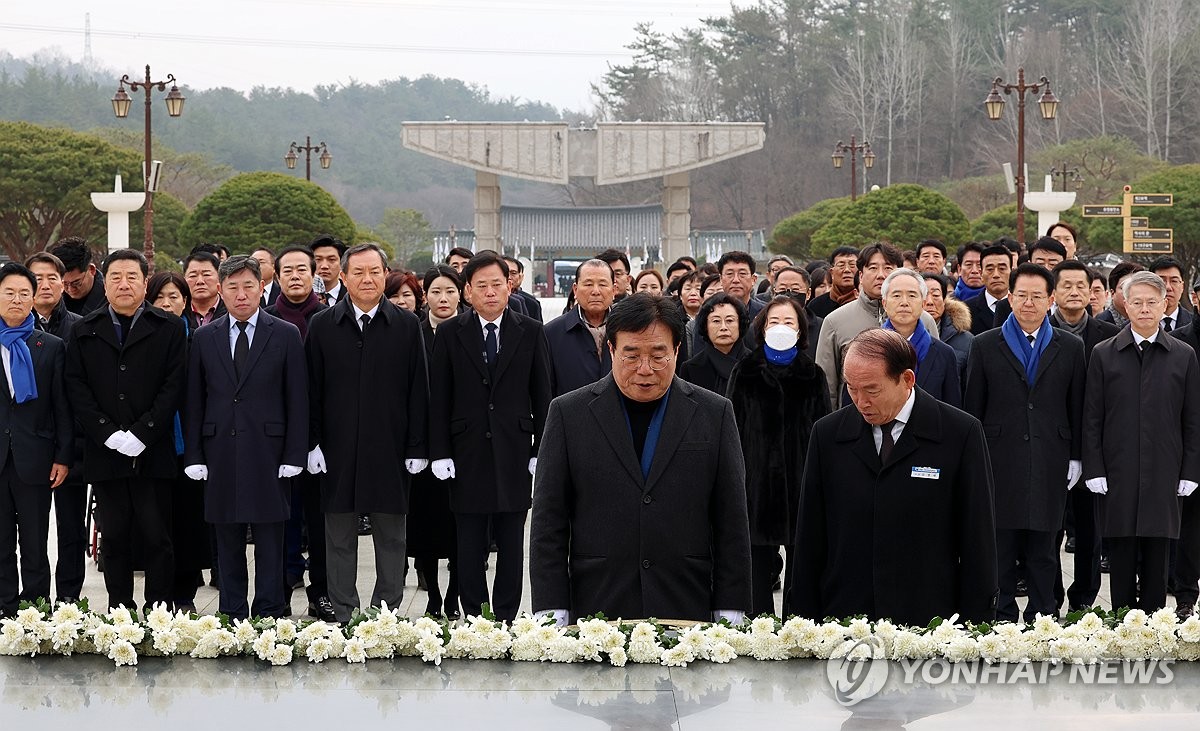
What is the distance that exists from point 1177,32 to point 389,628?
5589 cm

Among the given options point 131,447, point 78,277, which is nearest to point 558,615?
point 131,447

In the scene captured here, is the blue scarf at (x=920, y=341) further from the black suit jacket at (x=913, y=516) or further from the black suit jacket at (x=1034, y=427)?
the black suit jacket at (x=913, y=516)

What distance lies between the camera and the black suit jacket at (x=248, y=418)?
6223 mm

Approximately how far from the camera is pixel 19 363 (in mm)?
6203

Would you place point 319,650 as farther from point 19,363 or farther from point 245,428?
point 19,363

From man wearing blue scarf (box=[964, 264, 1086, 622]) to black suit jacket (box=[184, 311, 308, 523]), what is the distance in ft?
10.2

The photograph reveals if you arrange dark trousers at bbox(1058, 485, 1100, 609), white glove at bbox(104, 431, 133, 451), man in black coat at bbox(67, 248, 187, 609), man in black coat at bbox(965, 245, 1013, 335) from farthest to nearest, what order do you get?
1. man in black coat at bbox(965, 245, 1013, 335)
2. dark trousers at bbox(1058, 485, 1100, 609)
3. man in black coat at bbox(67, 248, 187, 609)
4. white glove at bbox(104, 431, 133, 451)

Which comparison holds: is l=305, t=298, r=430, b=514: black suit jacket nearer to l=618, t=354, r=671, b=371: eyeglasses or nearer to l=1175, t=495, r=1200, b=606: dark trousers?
l=618, t=354, r=671, b=371: eyeglasses

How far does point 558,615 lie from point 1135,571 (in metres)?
3.74

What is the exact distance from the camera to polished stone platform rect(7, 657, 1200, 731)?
3.21 metres

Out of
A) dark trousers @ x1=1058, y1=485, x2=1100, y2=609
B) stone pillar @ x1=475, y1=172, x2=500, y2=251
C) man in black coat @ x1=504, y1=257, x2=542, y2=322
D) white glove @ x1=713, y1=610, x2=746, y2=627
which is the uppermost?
stone pillar @ x1=475, y1=172, x2=500, y2=251

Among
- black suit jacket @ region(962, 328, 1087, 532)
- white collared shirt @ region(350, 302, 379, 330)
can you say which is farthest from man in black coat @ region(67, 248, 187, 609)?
black suit jacket @ region(962, 328, 1087, 532)

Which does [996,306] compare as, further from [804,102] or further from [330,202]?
[804,102]

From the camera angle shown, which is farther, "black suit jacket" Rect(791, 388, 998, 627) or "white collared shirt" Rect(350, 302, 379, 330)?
"white collared shirt" Rect(350, 302, 379, 330)
